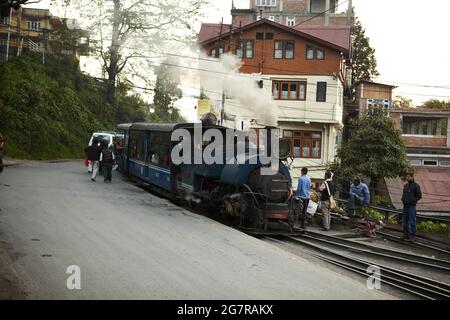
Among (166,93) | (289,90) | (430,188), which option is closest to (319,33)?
(289,90)

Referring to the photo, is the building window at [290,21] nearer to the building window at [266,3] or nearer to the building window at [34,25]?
the building window at [266,3]

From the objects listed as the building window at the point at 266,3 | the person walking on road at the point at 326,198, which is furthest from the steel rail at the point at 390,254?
the building window at the point at 266,3

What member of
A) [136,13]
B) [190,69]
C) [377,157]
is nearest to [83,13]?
[136,13]

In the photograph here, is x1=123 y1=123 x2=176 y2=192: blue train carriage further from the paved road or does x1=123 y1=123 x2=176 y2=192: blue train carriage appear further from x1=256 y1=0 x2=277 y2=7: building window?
x1=256 y1=0 x2=277 y2=7: building window

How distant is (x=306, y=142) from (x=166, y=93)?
36.4 feet

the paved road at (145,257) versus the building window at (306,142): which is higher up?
the building window at (306,142)

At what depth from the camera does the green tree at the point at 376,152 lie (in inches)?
1093

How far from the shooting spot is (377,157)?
28172 millimetres

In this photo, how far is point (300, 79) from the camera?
32.5 m

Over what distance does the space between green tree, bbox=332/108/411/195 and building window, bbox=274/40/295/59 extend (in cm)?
723

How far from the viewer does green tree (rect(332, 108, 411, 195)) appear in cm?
2775

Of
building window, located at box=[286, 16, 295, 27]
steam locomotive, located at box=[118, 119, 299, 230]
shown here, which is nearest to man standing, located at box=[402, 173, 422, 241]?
steam locomotive, located at box=[118, 119, 299, 230]
